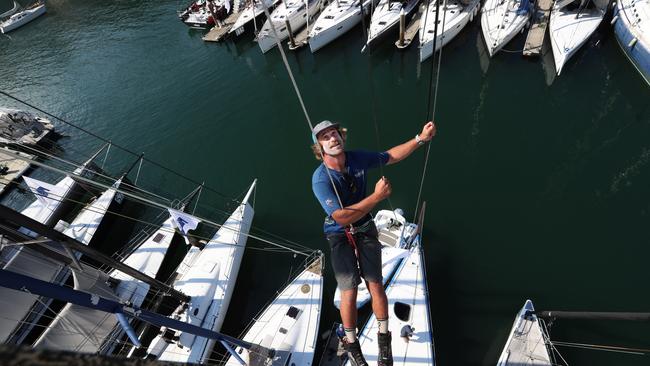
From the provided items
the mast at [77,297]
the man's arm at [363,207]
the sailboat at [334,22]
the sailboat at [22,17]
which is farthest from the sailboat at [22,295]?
the sailboat at [22,17]

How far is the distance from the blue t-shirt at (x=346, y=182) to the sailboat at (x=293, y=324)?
840 centimetres

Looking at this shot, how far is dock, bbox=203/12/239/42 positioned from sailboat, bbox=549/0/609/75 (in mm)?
31721

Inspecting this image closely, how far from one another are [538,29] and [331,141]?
30.6m

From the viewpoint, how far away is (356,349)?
6836 millimetres

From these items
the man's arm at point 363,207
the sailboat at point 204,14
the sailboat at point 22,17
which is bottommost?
the man's arm at point 363,207

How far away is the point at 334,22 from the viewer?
3206 centimetres

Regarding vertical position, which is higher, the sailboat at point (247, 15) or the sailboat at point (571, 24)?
the sailboat at point (247, 15)

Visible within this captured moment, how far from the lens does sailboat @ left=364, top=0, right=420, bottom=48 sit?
30469 millimetres

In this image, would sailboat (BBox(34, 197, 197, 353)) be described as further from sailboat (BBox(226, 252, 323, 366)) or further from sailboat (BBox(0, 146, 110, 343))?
sailboat (BBox(226, 252, 323, 366))

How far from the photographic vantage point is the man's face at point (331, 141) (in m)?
5.56

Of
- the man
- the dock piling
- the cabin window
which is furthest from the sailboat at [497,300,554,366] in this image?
the dock piling

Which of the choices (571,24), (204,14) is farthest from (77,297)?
(204,14)

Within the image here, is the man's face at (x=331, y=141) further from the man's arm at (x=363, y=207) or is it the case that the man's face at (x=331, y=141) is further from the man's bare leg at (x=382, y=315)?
the man's bare leg at (x=382, y=315)

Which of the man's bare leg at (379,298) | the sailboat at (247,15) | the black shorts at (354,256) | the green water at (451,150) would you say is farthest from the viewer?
the sailboat at (247,15)
